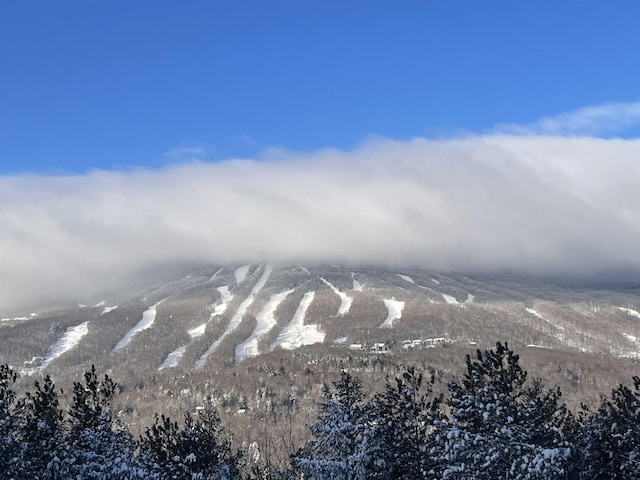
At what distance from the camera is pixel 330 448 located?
3788 centimetres

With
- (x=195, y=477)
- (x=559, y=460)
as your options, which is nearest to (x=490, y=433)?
(x=559, y=460)

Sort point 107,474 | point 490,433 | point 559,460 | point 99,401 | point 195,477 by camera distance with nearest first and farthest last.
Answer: point 559,460 → point 490,433 → point 107,474 → point 195,477 → point 99,401

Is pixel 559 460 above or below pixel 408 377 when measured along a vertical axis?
below

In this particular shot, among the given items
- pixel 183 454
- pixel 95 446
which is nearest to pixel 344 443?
pixel 95 446

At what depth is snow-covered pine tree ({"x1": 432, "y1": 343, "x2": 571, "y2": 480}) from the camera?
107 ft

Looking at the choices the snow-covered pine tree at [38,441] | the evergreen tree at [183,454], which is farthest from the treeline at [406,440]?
the evergreen tree at [183,454]

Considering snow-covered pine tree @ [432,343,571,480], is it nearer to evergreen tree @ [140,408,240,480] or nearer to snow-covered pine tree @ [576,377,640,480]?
snow-covered pine tree @ [576,377,640,480]

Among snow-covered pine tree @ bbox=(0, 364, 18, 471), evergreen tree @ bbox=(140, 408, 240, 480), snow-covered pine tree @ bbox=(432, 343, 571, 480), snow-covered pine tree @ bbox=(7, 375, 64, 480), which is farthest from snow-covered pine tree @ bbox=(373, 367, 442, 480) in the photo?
snow-covered pine tree @ bbox=(0, 364, 18, 471)

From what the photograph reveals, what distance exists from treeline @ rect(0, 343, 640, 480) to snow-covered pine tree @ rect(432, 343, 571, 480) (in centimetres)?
7

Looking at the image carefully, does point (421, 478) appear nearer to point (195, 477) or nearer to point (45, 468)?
point (195, 477)

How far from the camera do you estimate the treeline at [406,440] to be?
34.1 meters

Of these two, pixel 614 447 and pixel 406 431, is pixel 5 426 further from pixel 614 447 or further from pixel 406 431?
pixel 614 447

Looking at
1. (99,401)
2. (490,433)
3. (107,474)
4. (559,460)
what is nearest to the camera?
(559,460)

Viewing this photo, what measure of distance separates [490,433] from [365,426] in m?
8.24
